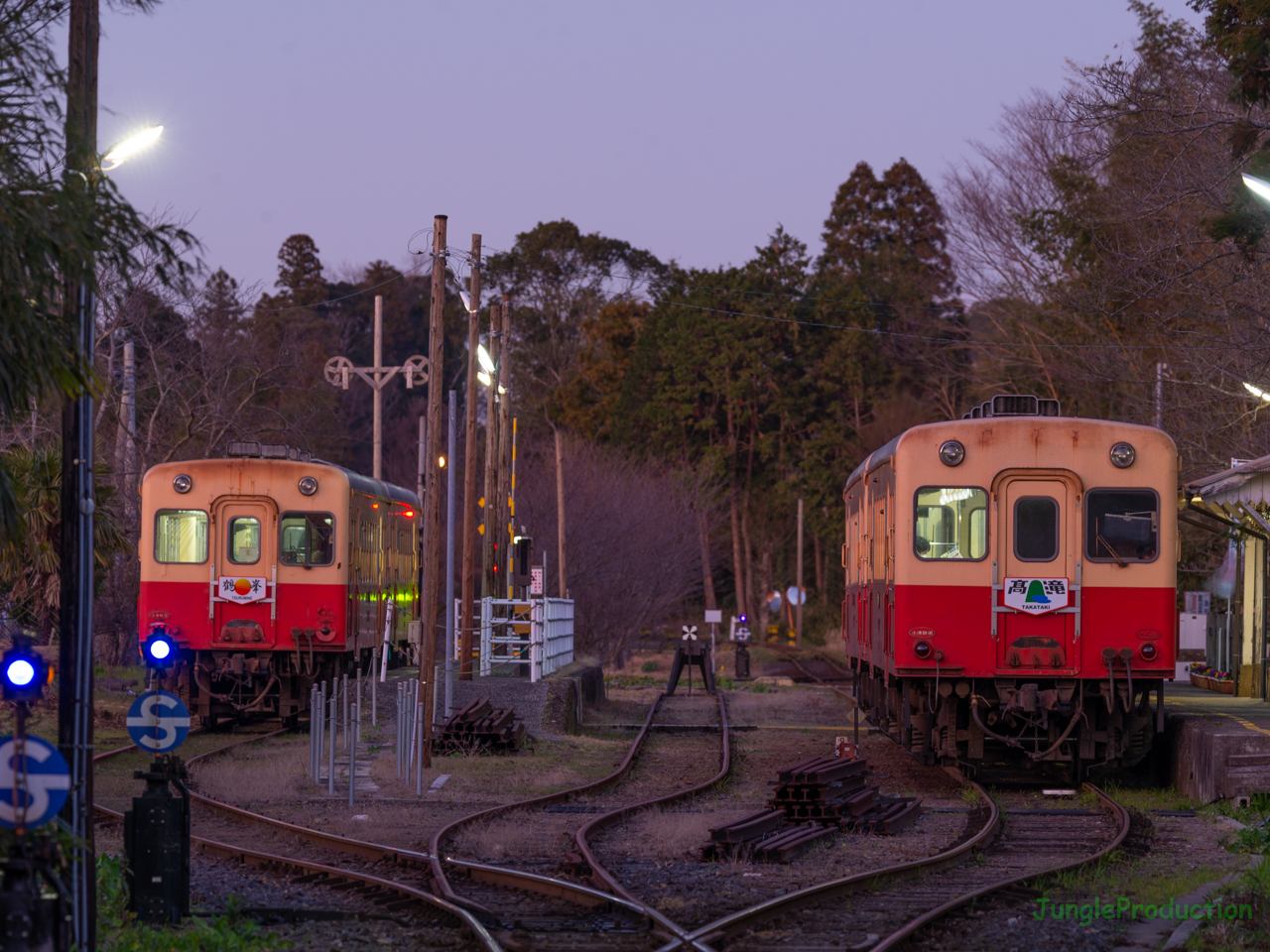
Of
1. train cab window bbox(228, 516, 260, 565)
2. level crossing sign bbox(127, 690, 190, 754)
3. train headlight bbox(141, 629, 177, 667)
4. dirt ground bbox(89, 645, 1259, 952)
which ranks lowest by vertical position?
dirt ground bbox(89, 645, 1259, 952)

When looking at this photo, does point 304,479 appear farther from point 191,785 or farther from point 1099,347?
point 1099,347

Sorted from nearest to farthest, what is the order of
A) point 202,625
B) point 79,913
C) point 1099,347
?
point 79,913 → point 202,625 → point 1099,347

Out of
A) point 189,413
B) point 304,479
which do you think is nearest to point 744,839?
point 304,479

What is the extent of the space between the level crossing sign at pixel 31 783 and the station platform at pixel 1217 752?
9.79 m

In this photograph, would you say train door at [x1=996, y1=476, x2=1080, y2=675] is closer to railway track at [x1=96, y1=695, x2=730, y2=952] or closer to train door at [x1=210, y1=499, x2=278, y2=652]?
railway track at [x1=96, y1=695, x2=730, y2=952]

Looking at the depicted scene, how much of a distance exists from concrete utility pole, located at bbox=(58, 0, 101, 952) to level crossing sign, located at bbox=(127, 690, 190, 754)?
2.95 ft

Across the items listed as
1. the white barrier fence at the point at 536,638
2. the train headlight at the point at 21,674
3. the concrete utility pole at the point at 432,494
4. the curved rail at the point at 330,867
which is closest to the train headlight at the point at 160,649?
the curved rail at the point at 330,867

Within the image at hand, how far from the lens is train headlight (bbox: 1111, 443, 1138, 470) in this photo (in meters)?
13.9

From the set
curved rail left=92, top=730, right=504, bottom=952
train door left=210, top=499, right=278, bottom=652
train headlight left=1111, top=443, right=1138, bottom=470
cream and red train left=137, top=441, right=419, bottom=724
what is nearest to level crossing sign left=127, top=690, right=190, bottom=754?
curved rail left=92, top=730, right=504, bottom=952

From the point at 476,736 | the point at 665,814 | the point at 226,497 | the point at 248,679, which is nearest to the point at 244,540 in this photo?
the point at 226,497

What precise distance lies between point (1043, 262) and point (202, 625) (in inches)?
1012

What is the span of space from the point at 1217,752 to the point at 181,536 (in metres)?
12.0

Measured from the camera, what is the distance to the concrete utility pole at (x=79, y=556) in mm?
7055

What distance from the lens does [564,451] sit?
167ft
